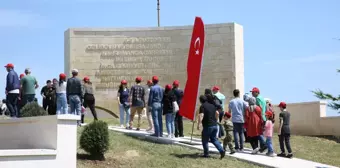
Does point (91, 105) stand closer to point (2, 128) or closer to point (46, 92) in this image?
point (46, 92)

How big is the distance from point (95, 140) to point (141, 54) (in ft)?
52.0

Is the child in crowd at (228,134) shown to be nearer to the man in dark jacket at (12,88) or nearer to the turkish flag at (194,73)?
the turkish flag at (194,73)

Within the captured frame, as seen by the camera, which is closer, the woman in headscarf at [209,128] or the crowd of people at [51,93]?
the woman in headscarf at [209,128]

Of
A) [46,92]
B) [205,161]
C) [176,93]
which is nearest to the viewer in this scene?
[205,161]

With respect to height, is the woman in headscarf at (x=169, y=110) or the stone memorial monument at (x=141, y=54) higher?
the stone memorial monument at (x=141, y=54)

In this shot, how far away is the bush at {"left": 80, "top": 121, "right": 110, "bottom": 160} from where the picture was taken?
12773 mm

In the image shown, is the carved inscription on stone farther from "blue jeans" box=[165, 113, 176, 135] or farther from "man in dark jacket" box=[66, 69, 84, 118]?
"blue jeans" box=[165, 113, 176, 135]

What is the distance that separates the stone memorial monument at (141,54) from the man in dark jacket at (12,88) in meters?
11.0

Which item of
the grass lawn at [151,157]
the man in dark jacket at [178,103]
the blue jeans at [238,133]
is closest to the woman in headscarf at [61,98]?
the grass lawn at [151,157]

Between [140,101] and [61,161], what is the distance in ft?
23.5

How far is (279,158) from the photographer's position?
15617mm

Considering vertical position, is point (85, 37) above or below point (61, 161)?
above

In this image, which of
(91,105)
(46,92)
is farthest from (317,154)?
(46,92)

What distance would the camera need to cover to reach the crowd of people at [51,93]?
53.8 feet
